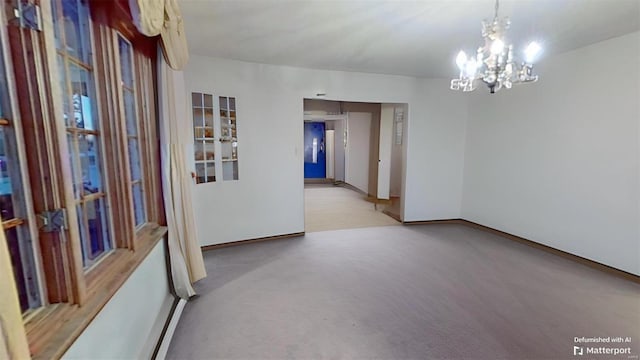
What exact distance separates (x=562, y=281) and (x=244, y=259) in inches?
132

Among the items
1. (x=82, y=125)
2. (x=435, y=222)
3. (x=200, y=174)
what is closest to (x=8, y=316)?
(x=82, y=125)

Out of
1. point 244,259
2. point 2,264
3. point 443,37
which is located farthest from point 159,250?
point 443,37

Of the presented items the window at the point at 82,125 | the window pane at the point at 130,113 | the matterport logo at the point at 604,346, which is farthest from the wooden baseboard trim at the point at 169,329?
the matterport logo at the point at 604,346

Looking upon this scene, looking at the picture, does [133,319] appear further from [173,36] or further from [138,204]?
[173,36]

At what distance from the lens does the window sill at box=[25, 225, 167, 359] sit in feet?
3.05

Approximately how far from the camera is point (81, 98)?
1.41 meters

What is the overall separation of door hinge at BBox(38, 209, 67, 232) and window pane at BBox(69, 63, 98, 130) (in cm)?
52

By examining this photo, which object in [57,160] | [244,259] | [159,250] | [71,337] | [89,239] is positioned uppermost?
[57,160]

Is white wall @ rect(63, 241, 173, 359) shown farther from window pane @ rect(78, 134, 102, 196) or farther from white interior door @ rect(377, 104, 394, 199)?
white interior door @ rect(377, 104, 394, 199)

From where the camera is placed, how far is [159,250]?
7.20ft

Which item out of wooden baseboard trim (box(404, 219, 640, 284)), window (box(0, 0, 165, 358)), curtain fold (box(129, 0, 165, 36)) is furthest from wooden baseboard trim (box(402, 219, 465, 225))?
curtain fold (box(129, 0, 165, 36))

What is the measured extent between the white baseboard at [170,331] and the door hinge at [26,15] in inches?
72.8

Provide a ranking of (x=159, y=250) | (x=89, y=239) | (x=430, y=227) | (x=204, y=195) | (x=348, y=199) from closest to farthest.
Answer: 1. (x=89, y=239)
2. (x=159, y=250)
3. (x=204, y=195)
4. (x=430, y=227)
5. (x=348, y=199)

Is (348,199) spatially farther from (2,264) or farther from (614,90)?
Answer: (2,264)
